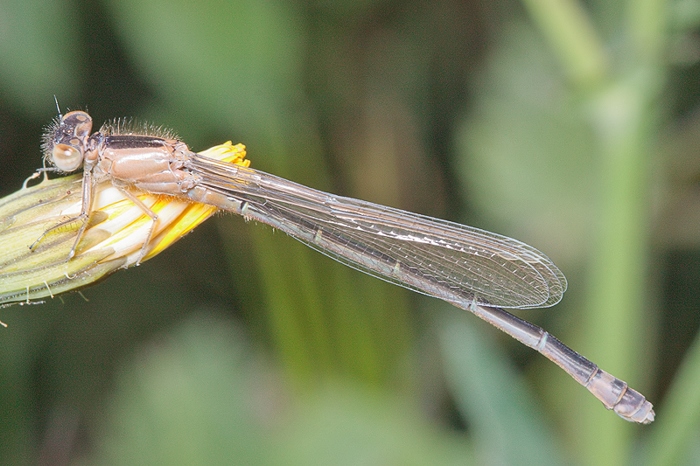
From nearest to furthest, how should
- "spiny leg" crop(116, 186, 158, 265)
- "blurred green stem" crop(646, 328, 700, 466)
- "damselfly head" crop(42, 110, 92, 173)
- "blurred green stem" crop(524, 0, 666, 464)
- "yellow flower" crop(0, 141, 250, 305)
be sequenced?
"yellow flower" crop(0, 141, 250, 305) < "spiny leg" crop(116, 186, 158, 265) < "blurred green stem" crop(646, 328, 700, 466) < "damselfly head" crop(42, 110, 92, 173) < "blurred green stem" crop(524, 0, 666, 464)

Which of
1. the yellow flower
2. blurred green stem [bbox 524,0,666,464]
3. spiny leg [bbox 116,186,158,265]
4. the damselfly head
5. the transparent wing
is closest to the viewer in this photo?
the yellow flower

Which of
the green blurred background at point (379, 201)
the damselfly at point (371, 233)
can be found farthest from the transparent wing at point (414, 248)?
the green blurred background at point (379, 201)

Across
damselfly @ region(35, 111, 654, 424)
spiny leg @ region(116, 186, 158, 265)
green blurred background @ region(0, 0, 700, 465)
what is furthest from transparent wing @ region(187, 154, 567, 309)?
spiny leg @ region(116, 186, 158, 265)

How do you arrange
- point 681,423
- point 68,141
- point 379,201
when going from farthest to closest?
1. point 379,201
2. point 68,141
3. point 681,423

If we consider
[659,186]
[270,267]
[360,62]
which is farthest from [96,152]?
[659,186]

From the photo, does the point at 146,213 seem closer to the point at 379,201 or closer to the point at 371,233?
the point at 371,233

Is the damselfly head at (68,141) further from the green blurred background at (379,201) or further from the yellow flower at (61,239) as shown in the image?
the green blurred background at (379,201)

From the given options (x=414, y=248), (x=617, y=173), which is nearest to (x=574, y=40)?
(x=617, y=173)

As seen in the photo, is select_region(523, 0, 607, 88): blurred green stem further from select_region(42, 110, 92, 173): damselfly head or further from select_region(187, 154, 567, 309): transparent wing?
select_region(42, 110, 92, 173): damselfly head
